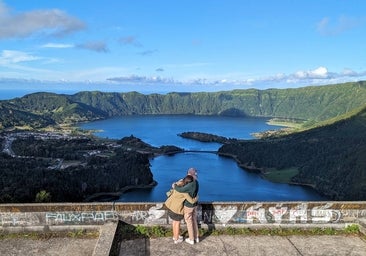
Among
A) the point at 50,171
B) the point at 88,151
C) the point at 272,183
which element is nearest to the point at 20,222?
the point at 50,171

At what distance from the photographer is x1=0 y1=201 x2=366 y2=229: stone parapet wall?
12672 mm

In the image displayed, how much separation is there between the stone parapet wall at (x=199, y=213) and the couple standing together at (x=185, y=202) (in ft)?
4.97

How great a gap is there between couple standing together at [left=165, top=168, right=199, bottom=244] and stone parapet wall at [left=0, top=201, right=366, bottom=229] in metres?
1.52

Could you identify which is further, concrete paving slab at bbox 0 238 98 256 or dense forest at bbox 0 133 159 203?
dense forest at bbox 0 133 159 203

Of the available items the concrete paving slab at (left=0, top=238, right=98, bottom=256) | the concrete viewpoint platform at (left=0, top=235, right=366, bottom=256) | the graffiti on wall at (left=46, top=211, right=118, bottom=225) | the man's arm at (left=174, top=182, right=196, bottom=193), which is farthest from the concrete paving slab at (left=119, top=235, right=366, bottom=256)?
the man's arm at (left=174, top=182, right=196, bottom=193)

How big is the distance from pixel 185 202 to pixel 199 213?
1905 millimetres

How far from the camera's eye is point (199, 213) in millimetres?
13094

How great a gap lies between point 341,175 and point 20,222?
15785cm

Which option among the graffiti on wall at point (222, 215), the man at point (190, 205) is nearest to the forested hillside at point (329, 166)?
the graffiti on wall at point (222, 215)

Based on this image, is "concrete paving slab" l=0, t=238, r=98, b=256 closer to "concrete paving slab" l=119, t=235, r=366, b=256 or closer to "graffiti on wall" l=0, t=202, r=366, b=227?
"graffiti on wall" l=0, t=202, r=366, b=227

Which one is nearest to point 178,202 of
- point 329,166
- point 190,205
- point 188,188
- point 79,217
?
point 190,205

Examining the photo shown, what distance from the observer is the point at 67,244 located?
11.7 meters

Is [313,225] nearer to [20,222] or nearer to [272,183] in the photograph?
[20,222]

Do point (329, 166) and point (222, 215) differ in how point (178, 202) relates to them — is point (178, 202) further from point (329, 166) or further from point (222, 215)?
point (329, 166)
